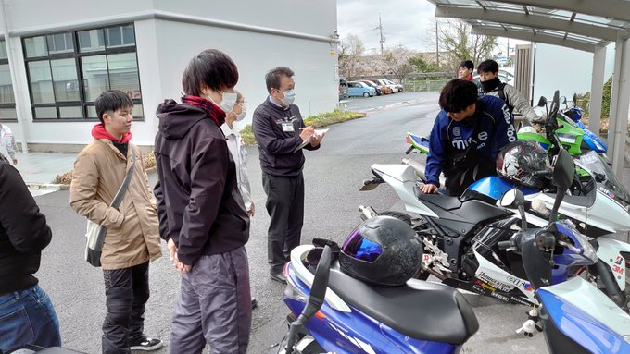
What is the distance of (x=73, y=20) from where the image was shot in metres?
11.6

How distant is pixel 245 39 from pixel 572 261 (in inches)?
539

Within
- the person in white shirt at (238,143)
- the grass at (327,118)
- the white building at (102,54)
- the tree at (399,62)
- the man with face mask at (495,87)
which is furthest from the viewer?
the tree at (399,62)

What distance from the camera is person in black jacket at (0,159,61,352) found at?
212 cm

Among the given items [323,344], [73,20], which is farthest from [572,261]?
[73,20]

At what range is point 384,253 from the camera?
6.10 ft

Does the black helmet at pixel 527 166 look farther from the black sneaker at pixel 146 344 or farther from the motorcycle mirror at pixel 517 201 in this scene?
the black sneaker at pixel 146 344

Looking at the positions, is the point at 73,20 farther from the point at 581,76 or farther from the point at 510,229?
the point at 581,76

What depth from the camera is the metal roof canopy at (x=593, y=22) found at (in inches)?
168

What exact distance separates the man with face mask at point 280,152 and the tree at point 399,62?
46636 millimetres

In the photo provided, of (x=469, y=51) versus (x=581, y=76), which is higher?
(x=469, y=51)

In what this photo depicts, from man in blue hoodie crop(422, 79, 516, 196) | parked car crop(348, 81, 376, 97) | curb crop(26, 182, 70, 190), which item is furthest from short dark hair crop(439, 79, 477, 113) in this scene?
parked car crop(348, 81, 376, 97)

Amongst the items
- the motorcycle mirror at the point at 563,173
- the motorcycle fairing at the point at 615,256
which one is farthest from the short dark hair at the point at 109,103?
the motorcycle fairing at the point at 615,256

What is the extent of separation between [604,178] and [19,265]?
12.9 feet

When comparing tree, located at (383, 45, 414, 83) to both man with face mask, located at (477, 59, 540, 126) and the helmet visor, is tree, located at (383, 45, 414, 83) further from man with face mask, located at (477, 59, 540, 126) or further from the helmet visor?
the helmet visor
